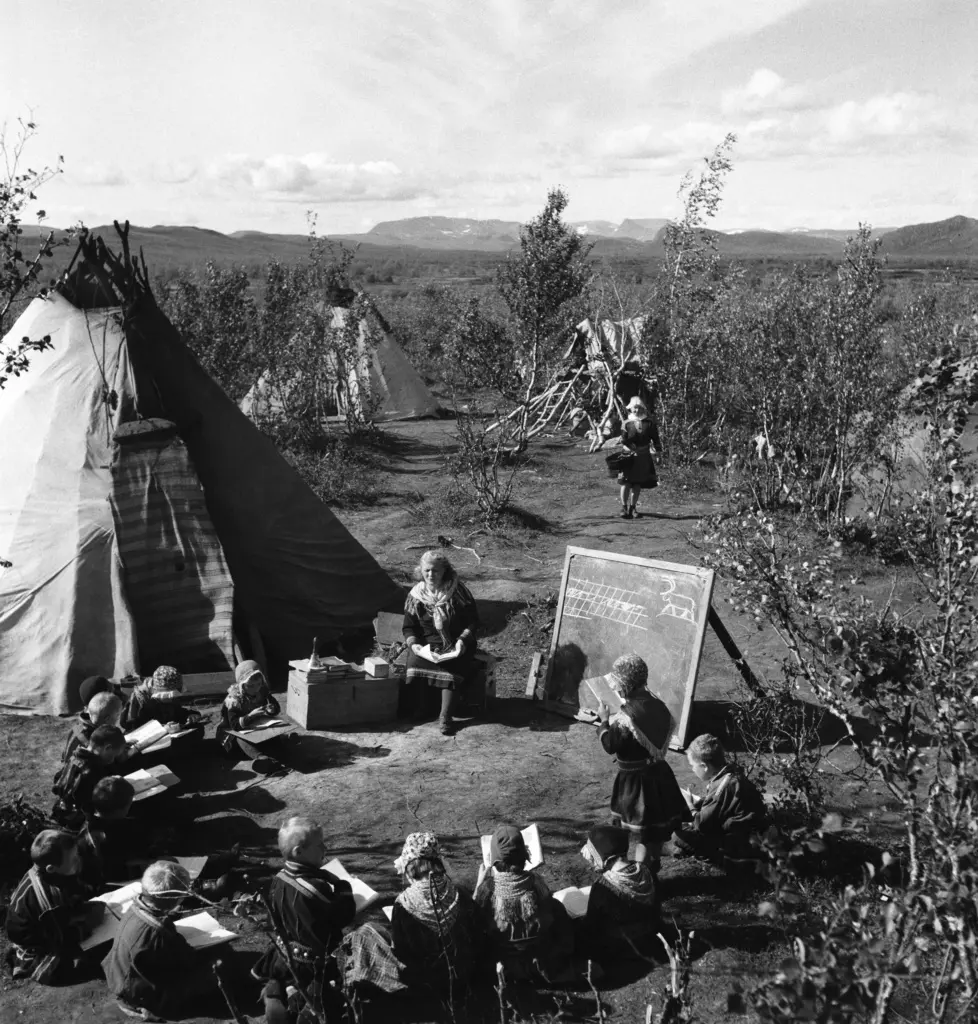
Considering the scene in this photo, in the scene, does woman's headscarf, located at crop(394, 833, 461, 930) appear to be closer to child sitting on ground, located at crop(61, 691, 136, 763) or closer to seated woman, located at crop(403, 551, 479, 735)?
child sitting on ground, located at crop(61, 691, 136, 763)

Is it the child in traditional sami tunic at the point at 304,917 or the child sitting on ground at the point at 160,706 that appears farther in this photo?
the child sitting on ground at the point at 160,706

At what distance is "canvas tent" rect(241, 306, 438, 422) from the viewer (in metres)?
19.4

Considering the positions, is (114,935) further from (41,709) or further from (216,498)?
(216,498)

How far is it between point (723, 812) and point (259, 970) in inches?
108

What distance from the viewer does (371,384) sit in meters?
23.3

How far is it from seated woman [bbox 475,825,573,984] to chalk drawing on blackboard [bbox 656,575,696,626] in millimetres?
3307

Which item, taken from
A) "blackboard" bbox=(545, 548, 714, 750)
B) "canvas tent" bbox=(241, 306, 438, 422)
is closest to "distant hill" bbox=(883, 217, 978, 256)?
"canvas tent" bbox=(241, 306, 438, 422)

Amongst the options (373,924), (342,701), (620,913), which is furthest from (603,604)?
(373,924)

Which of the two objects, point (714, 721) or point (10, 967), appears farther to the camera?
point (714, 721)

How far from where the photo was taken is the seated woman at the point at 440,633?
836 centimetres

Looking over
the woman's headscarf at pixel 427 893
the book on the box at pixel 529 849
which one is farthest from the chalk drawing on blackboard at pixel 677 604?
the woman's headscarf at pixel 427 893

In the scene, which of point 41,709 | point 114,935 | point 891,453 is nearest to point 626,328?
point 891,453

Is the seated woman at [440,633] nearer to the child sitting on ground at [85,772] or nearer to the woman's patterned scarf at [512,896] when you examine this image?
the child sitting on ground at [85,772]

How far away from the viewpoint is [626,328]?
2236cm
